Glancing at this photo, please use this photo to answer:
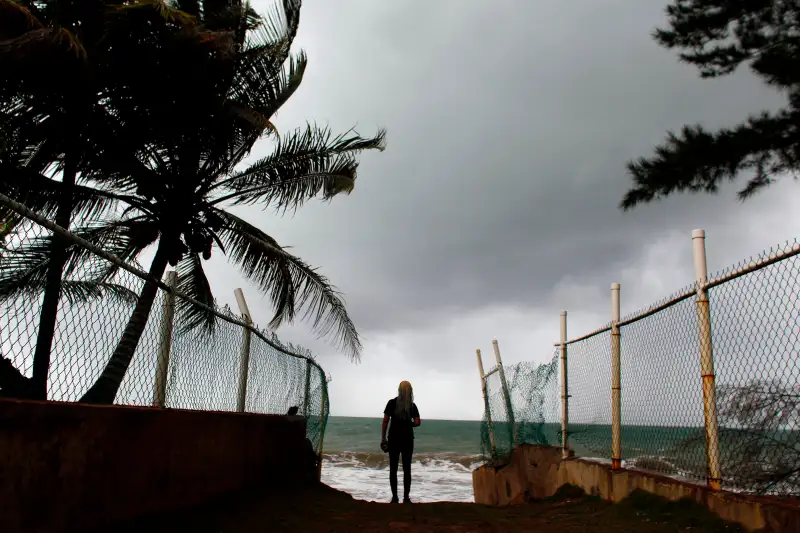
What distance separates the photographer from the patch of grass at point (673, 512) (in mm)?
4676

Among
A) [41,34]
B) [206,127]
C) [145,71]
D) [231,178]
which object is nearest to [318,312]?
[231,178]

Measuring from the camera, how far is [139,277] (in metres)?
4.60

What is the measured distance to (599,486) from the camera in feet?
23.1

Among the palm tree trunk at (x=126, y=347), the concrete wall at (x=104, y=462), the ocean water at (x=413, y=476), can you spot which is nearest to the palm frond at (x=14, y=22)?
the palm tree trunk at (x=126, y=347)

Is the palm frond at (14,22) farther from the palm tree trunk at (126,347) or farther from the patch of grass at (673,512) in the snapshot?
the patch of grass at (673,512)

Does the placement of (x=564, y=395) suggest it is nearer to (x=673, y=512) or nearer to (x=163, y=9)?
(x=673, y=512)

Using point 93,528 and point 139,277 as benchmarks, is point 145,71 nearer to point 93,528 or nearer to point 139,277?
point 139,277

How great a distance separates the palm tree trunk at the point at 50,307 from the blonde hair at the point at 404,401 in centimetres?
425

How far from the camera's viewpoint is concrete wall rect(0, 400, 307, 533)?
139 inches

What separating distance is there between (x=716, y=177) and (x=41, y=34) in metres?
7.80

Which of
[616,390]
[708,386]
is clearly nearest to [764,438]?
[708,386]

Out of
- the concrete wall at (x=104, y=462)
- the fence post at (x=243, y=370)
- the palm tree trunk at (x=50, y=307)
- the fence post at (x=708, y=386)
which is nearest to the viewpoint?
the concrete wall at (x=104, y=462)

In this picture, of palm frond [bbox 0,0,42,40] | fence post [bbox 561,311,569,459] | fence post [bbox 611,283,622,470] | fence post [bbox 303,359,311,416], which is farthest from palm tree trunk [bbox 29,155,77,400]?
fence post [bbox 561,311,569,459]

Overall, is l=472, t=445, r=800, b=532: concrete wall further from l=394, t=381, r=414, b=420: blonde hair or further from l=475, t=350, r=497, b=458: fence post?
l=394, t=381, r=414, b=420: blonde hair
